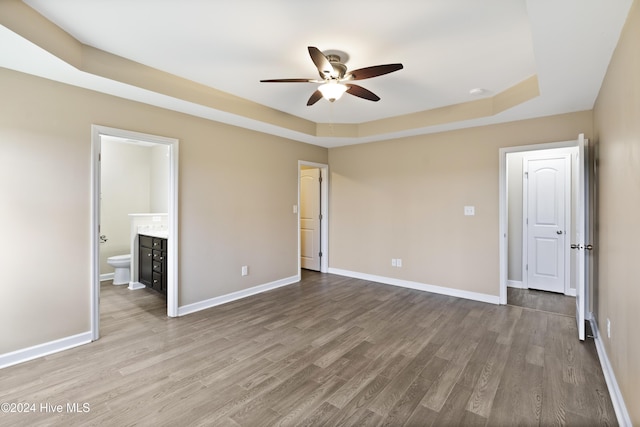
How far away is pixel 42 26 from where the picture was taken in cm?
214

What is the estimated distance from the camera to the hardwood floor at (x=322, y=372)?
76.0 inches

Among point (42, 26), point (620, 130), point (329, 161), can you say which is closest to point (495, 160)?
point (620, 130)

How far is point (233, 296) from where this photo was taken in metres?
4.23

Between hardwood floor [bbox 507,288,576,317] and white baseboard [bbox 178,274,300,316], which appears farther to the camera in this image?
hardwood floor [bbox 507,288,576,317]

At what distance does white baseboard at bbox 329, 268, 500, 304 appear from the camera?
4.19 meters

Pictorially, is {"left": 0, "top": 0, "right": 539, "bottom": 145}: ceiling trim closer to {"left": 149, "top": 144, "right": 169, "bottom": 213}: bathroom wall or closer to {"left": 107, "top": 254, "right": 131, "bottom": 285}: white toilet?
{"left": 149, "top": 144, "right": 169, "bottom": 213}: bathroom wall

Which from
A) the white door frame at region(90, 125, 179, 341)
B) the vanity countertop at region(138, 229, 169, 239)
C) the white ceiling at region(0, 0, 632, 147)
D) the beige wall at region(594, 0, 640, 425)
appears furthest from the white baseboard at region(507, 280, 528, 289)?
the vanity countertop at region(138, 229, 169, 239)

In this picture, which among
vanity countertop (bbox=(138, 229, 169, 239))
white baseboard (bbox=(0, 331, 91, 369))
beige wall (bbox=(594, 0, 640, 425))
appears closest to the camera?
beige wall (bbox=(594, 0, 640, 425))

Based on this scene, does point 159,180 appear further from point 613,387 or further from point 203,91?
point 613,387

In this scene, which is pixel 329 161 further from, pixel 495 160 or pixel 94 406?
pixel 94 406

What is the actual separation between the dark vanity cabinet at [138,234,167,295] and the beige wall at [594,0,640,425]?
14.7 ft

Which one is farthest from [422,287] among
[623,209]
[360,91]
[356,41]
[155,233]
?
[155,233]

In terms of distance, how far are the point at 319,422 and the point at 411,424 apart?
562mm

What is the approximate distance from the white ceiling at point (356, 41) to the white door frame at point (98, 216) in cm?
40
